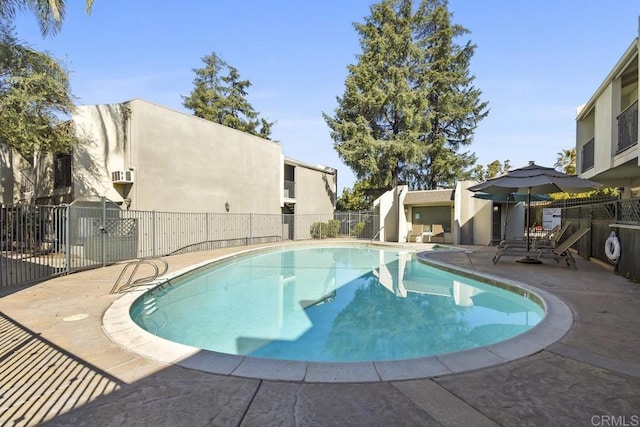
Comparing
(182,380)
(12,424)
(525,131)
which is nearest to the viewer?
(12,424)

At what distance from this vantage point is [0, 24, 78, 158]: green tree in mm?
10781

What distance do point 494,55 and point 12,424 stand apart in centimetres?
1548

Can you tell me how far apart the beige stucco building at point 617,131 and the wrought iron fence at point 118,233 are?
1176 centimetres

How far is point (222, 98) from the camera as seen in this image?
96.7 ft

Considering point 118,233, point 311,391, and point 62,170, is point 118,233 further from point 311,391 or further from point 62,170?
point 311,391

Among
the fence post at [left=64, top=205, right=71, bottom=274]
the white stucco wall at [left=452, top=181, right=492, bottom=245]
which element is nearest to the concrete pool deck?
the fence post at [left=64, top=205, right=71, bottom=274]

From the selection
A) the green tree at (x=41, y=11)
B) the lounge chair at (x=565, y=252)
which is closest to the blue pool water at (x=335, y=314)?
the lounge chair at (x=565, y=252)

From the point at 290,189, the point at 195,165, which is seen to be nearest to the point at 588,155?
the point at 290,189

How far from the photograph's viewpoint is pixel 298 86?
1597 centimetres

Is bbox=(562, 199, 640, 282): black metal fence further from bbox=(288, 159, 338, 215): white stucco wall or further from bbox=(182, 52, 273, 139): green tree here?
bbox=(182, 52, 273, 139): green tree

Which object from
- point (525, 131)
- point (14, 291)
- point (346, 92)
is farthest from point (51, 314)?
point (346, 92)

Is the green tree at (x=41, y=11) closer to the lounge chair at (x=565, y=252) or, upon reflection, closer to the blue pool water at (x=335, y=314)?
the blue pool water at (x=335, y=314)

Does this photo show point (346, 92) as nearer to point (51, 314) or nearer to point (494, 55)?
point (494, 55)

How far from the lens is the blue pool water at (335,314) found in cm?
502
